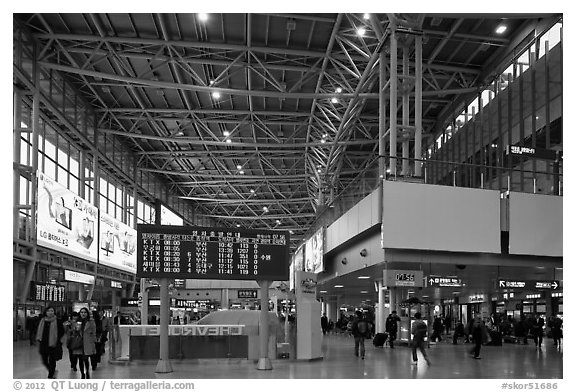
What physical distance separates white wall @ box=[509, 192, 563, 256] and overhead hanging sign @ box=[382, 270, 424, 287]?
3.50 meters

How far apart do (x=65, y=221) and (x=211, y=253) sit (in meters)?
20.8

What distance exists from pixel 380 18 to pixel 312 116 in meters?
15.3

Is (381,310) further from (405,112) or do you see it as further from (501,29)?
(501,29)

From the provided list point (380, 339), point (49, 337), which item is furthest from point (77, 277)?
point (49, 337)

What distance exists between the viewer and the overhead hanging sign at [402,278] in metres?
26.1

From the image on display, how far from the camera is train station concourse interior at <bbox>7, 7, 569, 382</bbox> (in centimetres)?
1977

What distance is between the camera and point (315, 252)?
134 ft

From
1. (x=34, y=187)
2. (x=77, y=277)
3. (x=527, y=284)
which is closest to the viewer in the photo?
(x=527, y=284)

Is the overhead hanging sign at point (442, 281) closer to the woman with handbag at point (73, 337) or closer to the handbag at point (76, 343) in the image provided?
the woman with handbag at point (73, 337)

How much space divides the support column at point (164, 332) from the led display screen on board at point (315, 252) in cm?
1936

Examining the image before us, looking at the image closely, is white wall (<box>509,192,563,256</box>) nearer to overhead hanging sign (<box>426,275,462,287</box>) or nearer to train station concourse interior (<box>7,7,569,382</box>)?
train station concourse interior (<box>7,7,569,382</box>)

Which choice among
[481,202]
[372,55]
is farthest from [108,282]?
Answer: [481,202]

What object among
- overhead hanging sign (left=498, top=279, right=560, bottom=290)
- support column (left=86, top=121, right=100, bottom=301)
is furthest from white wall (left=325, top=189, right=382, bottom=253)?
support column (left=86, top=121, right=100, bottom=301)

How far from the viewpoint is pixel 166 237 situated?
62.1 ft
